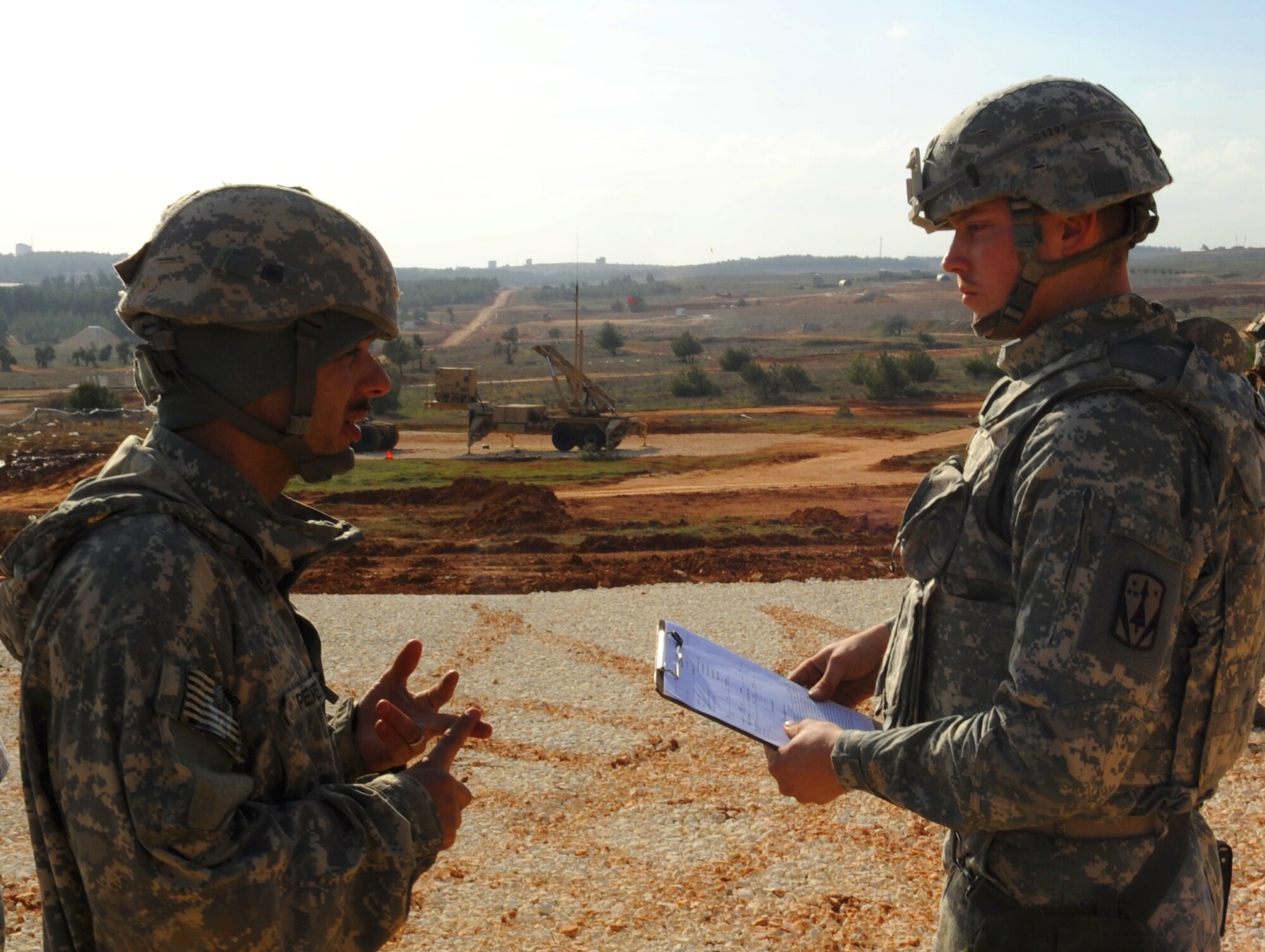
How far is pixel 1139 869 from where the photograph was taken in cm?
231

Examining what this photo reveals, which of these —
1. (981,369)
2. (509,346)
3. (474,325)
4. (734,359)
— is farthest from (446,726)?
(474,325)

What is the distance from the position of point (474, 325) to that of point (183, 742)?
122021mm

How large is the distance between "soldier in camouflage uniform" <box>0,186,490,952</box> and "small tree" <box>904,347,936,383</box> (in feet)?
133

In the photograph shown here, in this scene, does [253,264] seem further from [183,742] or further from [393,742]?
[393,742]

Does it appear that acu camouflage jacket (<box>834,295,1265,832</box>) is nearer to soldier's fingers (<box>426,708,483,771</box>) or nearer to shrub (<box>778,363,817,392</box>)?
soldier's fingers (<box>426,708,483,771</box>)

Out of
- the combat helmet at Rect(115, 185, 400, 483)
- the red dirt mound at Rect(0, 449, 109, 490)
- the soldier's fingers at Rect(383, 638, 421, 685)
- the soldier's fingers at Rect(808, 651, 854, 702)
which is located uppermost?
the combat helmet at Rect(115, 185, 400, 483)

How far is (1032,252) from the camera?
241cm

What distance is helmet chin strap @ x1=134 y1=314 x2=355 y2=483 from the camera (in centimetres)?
221

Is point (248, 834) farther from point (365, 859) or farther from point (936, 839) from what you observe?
point (936, 839)

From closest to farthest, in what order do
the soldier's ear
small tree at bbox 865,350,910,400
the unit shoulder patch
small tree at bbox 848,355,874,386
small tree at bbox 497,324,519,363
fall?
the unit shoulder patch → the soldier's ear → small tree at bbox 865,350,910,400 → small tree at bbox 848,355,874,386 → small tree at bbox 497,324,519,363

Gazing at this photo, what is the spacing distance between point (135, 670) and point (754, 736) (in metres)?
1.34

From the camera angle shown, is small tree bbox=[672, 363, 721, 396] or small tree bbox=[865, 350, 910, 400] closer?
small tree bbox=[865, 350, 910, 400]

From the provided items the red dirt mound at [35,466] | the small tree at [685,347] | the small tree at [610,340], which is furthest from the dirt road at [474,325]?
the red dirt mound at [35,466]

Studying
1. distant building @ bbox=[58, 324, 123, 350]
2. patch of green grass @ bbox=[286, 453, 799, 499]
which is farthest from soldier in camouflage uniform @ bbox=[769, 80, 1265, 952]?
distant building @ bbox=[58, 324, 123, 350]
